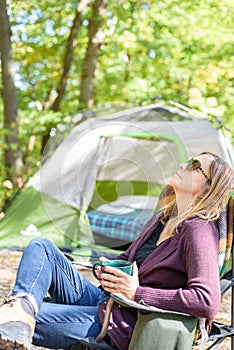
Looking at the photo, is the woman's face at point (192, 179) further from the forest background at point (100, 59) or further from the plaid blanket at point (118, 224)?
the forest background at point (100, 59)

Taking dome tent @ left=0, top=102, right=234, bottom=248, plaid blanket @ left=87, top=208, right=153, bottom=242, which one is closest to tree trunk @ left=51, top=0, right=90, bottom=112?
dome tent @ left=0, top=102, right=234, bottom=248

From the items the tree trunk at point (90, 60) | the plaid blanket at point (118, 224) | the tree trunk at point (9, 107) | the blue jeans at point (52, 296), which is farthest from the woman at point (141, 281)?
the tree trunk at point (90, 60)

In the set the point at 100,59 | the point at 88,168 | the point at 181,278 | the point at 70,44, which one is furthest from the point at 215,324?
the point at 100,59

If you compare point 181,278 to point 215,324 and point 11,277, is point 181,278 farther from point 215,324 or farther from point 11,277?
point 11,277

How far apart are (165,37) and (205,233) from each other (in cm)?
570

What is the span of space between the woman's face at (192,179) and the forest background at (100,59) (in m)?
3.28

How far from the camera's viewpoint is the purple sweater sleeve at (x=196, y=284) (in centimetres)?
171

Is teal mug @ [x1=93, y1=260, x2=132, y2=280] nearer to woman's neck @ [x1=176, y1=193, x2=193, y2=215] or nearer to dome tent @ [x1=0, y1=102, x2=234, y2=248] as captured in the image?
woman's neck @ [x1=176, y1=193, x2=193, y2=215]

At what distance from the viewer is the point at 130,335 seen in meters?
1.81

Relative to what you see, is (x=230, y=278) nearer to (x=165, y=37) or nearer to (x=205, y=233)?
(x=205, y=233)

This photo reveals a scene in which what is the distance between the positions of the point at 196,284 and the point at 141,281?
25 centimetres

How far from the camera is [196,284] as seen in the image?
171cm

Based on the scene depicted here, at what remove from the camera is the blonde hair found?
1916mm

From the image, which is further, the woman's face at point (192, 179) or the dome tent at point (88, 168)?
the dome tent at point (88, 168)
